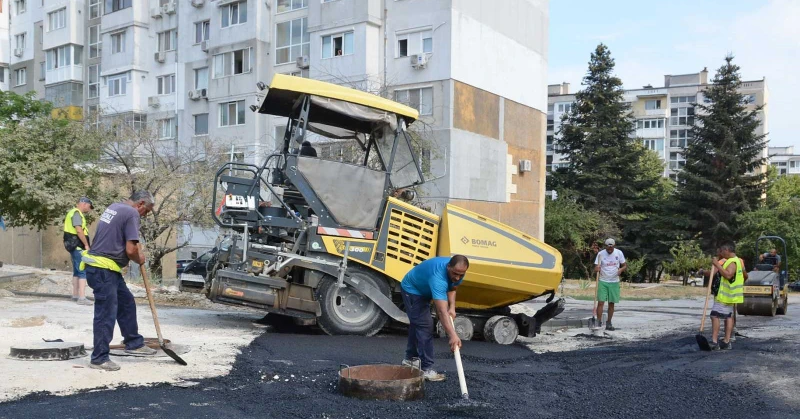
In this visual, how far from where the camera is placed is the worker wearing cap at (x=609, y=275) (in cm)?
1223

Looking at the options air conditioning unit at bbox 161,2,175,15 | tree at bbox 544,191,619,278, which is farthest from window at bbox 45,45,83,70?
tree at bbox 544,191,619,278

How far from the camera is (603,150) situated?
39438 millimetres

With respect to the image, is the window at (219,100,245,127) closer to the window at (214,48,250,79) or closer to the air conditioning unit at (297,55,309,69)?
the window at (214,48,250,79)

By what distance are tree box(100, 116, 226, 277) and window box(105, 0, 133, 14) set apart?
23347mm

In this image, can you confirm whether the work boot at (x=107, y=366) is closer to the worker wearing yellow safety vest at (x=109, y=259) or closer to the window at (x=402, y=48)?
the worker wearing yellow safety vest at (x=109, y=259)

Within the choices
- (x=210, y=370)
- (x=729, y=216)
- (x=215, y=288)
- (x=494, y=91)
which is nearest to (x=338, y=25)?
(x=494, y=91)

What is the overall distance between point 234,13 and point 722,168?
79.2 ft

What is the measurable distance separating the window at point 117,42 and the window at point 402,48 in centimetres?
1827

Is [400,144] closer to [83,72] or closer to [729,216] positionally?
[729,216]

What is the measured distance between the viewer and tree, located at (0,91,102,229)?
17906mm

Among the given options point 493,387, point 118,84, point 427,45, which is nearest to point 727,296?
point 493,387

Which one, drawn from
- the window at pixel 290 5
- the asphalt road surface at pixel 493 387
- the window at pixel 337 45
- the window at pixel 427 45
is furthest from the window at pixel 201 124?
the asphalt road surface at pixel 493 387

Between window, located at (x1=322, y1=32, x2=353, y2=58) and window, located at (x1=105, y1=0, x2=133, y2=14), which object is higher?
window, located at (x1=105, y1=0, x2=133, y2=14)

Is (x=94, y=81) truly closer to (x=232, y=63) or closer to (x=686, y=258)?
(x=232, y=63)
